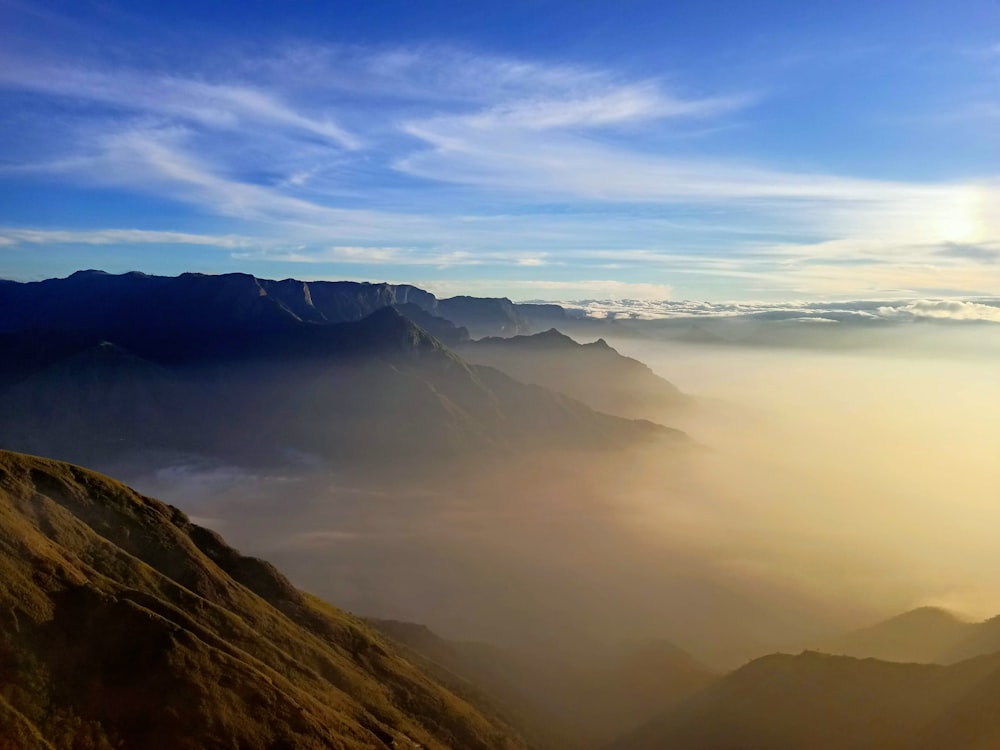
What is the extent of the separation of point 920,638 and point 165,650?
164057 millimetres

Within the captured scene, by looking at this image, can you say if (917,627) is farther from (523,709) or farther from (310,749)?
(310,749)

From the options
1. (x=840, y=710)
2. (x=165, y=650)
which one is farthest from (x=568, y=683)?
(x=165, y=650)

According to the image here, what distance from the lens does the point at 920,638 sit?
533ft

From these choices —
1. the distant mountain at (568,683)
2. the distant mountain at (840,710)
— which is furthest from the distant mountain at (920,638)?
the distant mountain at (840,710)

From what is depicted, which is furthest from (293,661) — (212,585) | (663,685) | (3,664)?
(663,685)

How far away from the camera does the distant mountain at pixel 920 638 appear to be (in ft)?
479

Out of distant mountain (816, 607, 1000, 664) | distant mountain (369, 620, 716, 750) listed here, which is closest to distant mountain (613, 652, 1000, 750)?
distant mountain (369, 620, 716, 750)

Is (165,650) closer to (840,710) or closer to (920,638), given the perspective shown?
(840,710)

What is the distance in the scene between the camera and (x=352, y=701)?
104 meters

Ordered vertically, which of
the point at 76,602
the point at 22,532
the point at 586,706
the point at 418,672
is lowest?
the point at 586,706

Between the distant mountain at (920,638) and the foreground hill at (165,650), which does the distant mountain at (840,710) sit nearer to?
the foreground hill at (165,650)

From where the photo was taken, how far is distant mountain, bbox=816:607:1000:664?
146125 millimetres

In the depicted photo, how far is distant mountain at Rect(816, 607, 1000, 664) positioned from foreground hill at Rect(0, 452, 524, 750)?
96.0 metres

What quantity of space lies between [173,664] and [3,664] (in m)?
16.9
